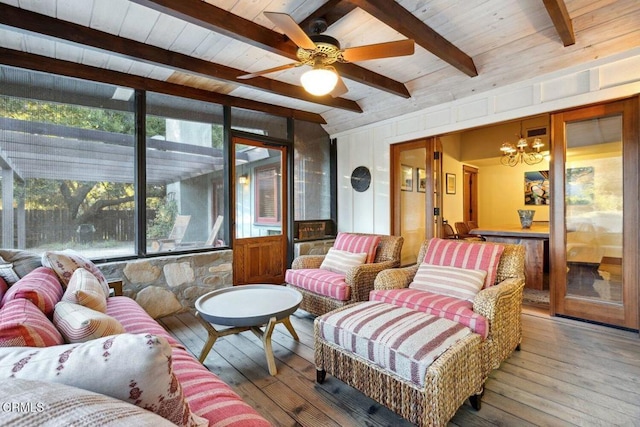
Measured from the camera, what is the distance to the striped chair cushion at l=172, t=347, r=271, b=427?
1.06m

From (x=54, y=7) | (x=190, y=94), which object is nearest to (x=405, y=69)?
(x=190, y=94)

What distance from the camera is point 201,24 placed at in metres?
2.25

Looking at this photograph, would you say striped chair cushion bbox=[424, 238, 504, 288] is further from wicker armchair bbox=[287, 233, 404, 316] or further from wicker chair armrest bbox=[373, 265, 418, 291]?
wicker armchair bbox=[287, 233, 404, 316]

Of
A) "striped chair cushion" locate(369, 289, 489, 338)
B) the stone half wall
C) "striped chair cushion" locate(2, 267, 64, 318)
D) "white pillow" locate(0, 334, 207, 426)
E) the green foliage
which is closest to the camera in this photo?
"white pillow" locate(0, 334, 207, 426)

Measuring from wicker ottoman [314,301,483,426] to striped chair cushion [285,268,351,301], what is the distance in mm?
862

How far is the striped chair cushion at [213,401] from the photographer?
3.47ft

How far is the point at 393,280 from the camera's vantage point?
8.61 feet

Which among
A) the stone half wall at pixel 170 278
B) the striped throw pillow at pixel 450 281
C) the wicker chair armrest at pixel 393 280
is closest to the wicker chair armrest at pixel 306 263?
the stone half wall at pixel 170 278

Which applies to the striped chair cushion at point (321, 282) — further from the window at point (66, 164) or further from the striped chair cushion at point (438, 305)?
the window at point (66, 164)

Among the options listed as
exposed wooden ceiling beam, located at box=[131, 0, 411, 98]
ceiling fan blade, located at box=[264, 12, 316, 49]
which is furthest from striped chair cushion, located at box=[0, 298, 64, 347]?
exposed wooden ceiling beam, located at box=[131, 0, 411, 98]

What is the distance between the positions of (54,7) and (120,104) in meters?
1.15

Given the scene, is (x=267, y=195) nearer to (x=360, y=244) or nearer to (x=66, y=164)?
(x=360, y=244)

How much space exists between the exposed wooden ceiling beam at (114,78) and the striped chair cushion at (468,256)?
323 centimetres

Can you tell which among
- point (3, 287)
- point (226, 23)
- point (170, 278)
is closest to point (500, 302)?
point (226, 23)
